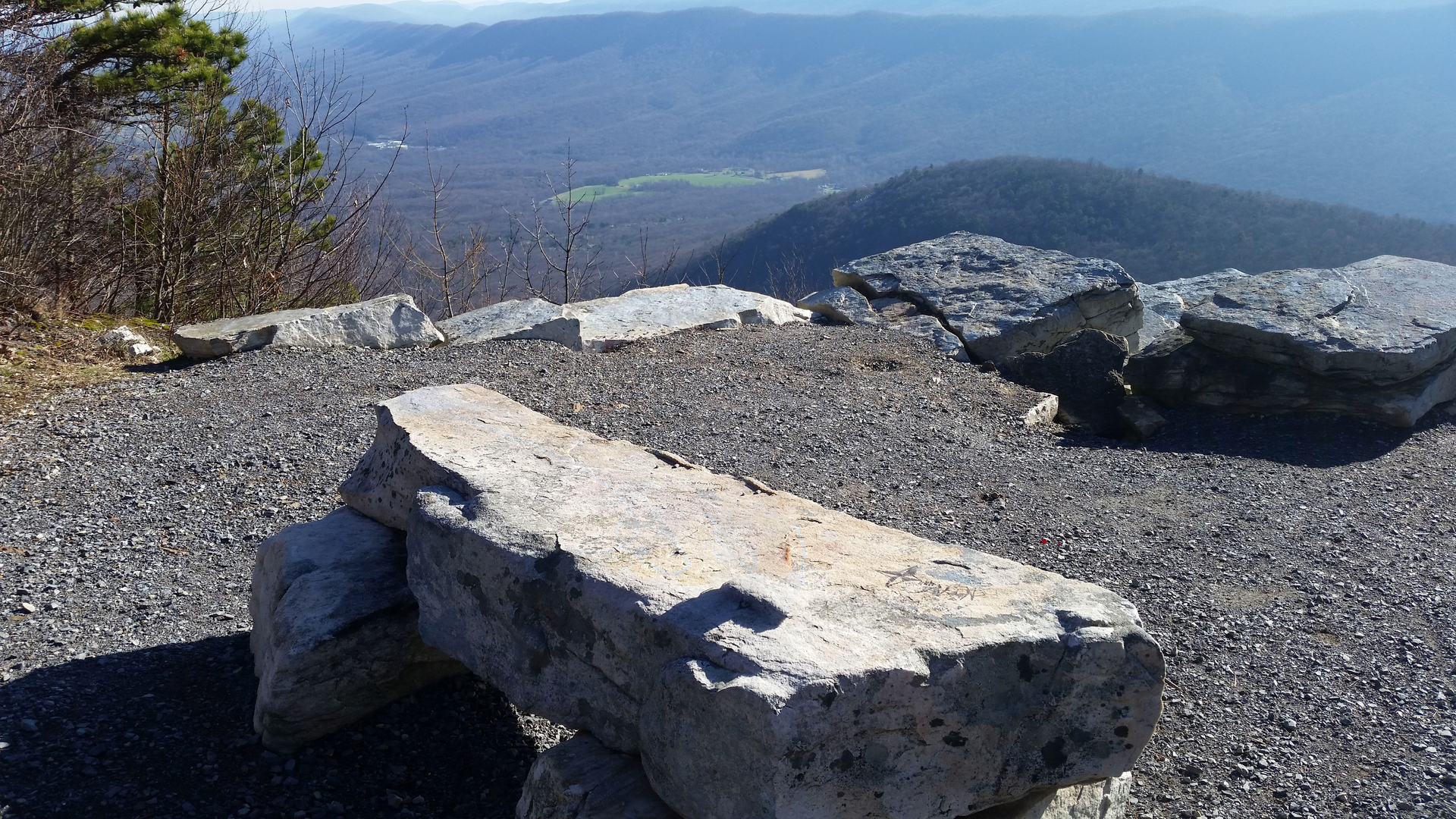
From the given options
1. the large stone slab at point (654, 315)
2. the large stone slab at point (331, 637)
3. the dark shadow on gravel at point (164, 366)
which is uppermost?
the large stone slab at point (331, 637)

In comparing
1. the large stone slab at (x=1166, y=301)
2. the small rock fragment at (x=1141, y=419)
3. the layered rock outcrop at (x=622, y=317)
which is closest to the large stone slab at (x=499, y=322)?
the layered rock outcrop at (x=622, y=317)

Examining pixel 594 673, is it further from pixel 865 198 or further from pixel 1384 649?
pixel 865 198

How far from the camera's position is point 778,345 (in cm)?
974

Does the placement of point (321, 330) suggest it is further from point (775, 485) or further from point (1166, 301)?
point (1166, 301)

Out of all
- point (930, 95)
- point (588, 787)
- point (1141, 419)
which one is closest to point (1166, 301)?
point (1141, 419)

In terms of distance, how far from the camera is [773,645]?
7.89 ft

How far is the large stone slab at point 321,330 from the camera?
8.09 m

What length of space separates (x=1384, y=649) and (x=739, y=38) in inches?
6669

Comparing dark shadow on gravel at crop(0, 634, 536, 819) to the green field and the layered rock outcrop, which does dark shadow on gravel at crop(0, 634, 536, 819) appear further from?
the green field

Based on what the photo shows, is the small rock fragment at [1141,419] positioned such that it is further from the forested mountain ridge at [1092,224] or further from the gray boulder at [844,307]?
the forested mountain ridge at [1092,224]

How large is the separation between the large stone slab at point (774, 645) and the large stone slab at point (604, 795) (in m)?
0.07

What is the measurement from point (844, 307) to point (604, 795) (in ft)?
28.9

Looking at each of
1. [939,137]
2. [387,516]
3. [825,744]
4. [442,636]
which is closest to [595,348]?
[387,516]

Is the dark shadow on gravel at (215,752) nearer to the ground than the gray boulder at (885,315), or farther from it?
farther from it
